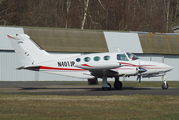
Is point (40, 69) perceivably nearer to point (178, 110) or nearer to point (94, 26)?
point (178, 110)

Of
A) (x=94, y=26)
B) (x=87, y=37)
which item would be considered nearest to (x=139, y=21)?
(x=94, y=26)

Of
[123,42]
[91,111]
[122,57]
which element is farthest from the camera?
[123,42]

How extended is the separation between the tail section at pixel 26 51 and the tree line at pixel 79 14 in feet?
85.1

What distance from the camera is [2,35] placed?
108 ft

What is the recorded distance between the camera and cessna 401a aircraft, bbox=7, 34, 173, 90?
20.3m

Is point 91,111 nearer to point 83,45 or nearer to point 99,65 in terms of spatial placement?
point 99,65

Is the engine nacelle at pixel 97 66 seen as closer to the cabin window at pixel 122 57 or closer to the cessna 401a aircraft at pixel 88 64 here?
the cessna 401a aircraft at pixel 88 64

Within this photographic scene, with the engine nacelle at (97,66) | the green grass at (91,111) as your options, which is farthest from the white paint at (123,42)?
the green grass at (91,111)

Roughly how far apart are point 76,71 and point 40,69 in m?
2.88

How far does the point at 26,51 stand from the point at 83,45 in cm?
1502

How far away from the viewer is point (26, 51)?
21.4 m

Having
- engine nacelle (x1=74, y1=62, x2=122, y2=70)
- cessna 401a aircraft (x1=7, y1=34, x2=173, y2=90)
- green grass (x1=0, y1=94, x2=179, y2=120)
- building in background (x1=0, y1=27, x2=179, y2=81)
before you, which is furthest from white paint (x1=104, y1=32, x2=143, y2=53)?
green grass (x1=0, y1=94, x2=179, y2=120)

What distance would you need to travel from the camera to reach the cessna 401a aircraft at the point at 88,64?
2027cm

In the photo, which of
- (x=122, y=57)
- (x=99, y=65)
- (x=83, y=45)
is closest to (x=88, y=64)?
(x=99, y=65)
